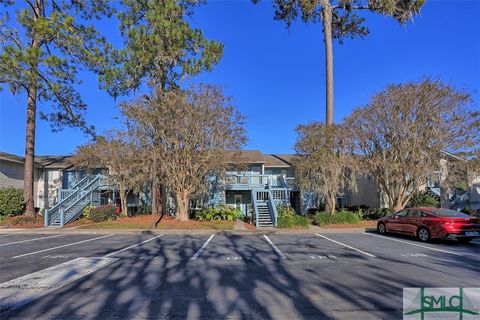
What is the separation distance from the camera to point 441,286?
6.79 m

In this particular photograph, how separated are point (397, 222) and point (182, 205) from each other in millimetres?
11890

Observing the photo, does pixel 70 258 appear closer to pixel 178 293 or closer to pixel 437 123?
pixel 178 293

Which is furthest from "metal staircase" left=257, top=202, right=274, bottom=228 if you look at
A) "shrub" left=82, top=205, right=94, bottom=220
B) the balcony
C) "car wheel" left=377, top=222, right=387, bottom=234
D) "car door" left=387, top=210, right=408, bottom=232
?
"shrub" left=82, top=205, right=94, bottom=220

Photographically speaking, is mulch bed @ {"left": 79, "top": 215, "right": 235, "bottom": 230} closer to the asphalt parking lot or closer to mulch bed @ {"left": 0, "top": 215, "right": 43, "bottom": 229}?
mulch bed @ {"left": 0, "top": 215, "right": 43, "bottom": 229}

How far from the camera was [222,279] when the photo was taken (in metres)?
7.49

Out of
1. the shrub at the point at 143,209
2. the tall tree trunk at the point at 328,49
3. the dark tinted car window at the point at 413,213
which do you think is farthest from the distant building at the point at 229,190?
the dark tinted car window at the point at 413,213

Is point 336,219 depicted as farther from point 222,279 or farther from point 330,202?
point 222,279

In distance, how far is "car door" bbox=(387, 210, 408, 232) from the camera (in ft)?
51.5

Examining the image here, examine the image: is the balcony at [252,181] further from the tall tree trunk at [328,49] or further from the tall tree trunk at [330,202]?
the tall tree trunk at [328,49]

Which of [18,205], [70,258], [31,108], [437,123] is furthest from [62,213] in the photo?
[437,123]

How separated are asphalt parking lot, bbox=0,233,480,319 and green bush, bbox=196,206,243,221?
34.6ft

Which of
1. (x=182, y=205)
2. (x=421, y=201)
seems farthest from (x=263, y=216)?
(x=421, y=201)

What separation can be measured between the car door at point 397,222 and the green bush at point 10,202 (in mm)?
22293

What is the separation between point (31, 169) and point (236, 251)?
1870 centimetres
